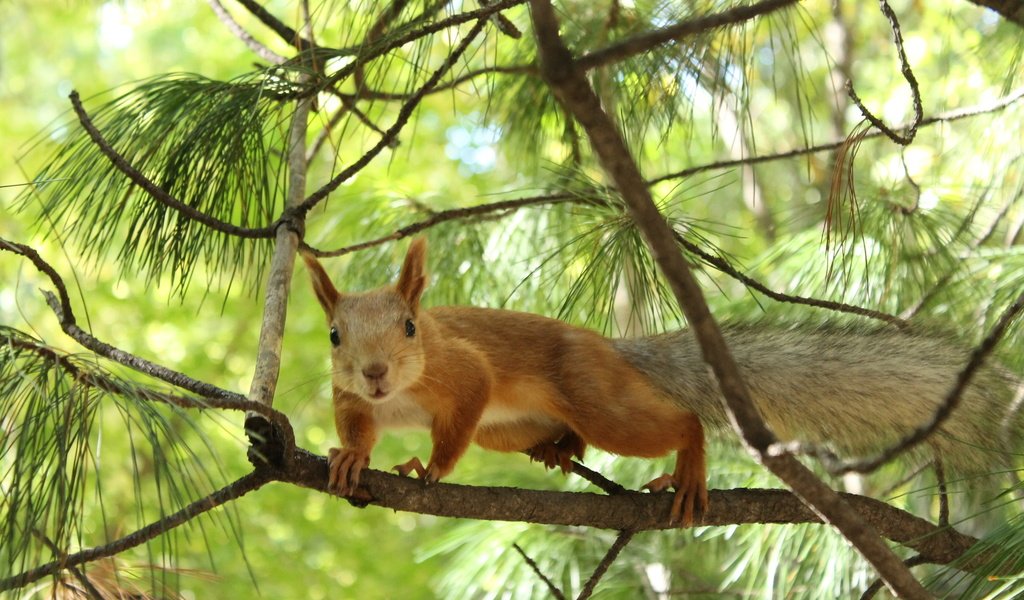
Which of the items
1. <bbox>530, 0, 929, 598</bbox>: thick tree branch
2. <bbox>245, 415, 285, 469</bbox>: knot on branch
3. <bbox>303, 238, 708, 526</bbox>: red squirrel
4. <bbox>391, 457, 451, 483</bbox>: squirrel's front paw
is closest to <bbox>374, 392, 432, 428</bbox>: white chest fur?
<bbox>303, 238, 708, 526</bbox>: red squirrel

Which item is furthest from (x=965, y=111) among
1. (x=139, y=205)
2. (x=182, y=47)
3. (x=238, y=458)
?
(x=182, y=47)

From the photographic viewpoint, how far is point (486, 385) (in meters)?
1.86

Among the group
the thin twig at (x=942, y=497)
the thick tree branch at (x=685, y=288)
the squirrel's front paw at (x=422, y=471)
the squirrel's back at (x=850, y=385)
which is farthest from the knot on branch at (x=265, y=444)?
the thin twig at (x=942, y=497)

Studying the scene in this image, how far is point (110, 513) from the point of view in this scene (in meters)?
4.52

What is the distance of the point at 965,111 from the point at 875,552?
103cm

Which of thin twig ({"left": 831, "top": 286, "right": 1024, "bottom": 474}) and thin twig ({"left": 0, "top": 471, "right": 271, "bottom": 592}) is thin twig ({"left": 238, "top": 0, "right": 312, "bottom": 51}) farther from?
thin twig ({"left": 831, "top": 286, "right": 1024, "bottom": 474})

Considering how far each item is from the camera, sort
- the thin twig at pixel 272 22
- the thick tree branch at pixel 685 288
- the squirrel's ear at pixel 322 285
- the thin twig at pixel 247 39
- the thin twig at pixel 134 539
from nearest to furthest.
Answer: the thick tree branch at pixel 685 288 → the thin twig at pixel 134 539 → the squirrel's ear at pixel 322 285 → the thin twig at pixel 272 22 → the thin twig at pixel 247 39

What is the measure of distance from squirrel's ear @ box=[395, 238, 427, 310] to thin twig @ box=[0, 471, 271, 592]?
0.70 metres

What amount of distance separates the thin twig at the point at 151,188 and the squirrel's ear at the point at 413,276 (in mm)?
319

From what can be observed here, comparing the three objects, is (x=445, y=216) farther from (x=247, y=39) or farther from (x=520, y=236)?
(x=520, y=236)

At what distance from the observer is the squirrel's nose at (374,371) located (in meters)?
1.65

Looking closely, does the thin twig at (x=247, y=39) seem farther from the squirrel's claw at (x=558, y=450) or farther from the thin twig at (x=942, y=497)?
the thin twig at (x=942, y=497)

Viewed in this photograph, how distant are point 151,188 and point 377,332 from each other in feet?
1.49

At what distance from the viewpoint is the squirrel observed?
5.68ft
